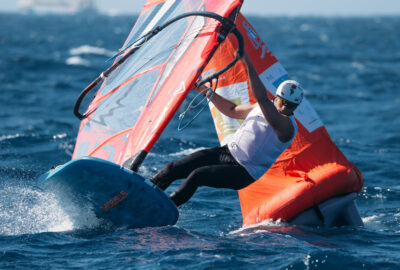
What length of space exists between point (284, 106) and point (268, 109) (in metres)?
0.23

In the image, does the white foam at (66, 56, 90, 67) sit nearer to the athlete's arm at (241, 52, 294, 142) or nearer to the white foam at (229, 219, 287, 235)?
the white foam at (229, 219, 287, 235)

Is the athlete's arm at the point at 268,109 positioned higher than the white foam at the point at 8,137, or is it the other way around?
the athlete's arm at the point at 268,109

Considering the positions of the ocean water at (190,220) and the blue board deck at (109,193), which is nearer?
the ocean water at (190,220)

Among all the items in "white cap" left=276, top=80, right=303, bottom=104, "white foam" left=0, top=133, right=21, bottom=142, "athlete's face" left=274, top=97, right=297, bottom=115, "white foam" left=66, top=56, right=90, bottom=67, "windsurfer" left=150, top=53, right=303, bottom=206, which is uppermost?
"white cap" left=276, top=80, right=303, bottom=104

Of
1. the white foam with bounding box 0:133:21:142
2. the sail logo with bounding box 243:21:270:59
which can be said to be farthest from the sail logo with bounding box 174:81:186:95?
the white foam with bounding box 0:133:21:142

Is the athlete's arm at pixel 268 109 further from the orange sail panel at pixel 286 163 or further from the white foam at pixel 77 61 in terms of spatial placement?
the white foam at pixel 77 61

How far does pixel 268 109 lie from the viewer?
5449 mm

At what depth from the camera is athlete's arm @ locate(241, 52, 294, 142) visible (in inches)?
211

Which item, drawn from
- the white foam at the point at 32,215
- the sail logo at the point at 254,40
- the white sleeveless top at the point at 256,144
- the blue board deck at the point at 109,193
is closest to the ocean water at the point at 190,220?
the white foam at the point at 32,215

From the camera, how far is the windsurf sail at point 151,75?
5656 mm

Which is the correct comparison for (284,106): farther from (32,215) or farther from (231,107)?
(32,215)

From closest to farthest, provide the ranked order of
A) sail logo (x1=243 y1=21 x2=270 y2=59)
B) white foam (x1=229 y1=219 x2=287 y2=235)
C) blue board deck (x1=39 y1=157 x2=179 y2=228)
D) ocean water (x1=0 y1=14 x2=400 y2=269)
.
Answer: ocean water (x1=0 y1=14 x2=400 y2=269)
blue board deck (x1=39 y1=157 x2=179 y2=228)
white foam (x1=229 y1=219 x2=287 y2=235)
sail logo (x1=243 y1=21 x2=270 y2=59)

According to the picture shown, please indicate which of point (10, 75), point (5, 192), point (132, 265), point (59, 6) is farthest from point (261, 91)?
point (59, 6)

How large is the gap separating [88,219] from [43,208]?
67cm
